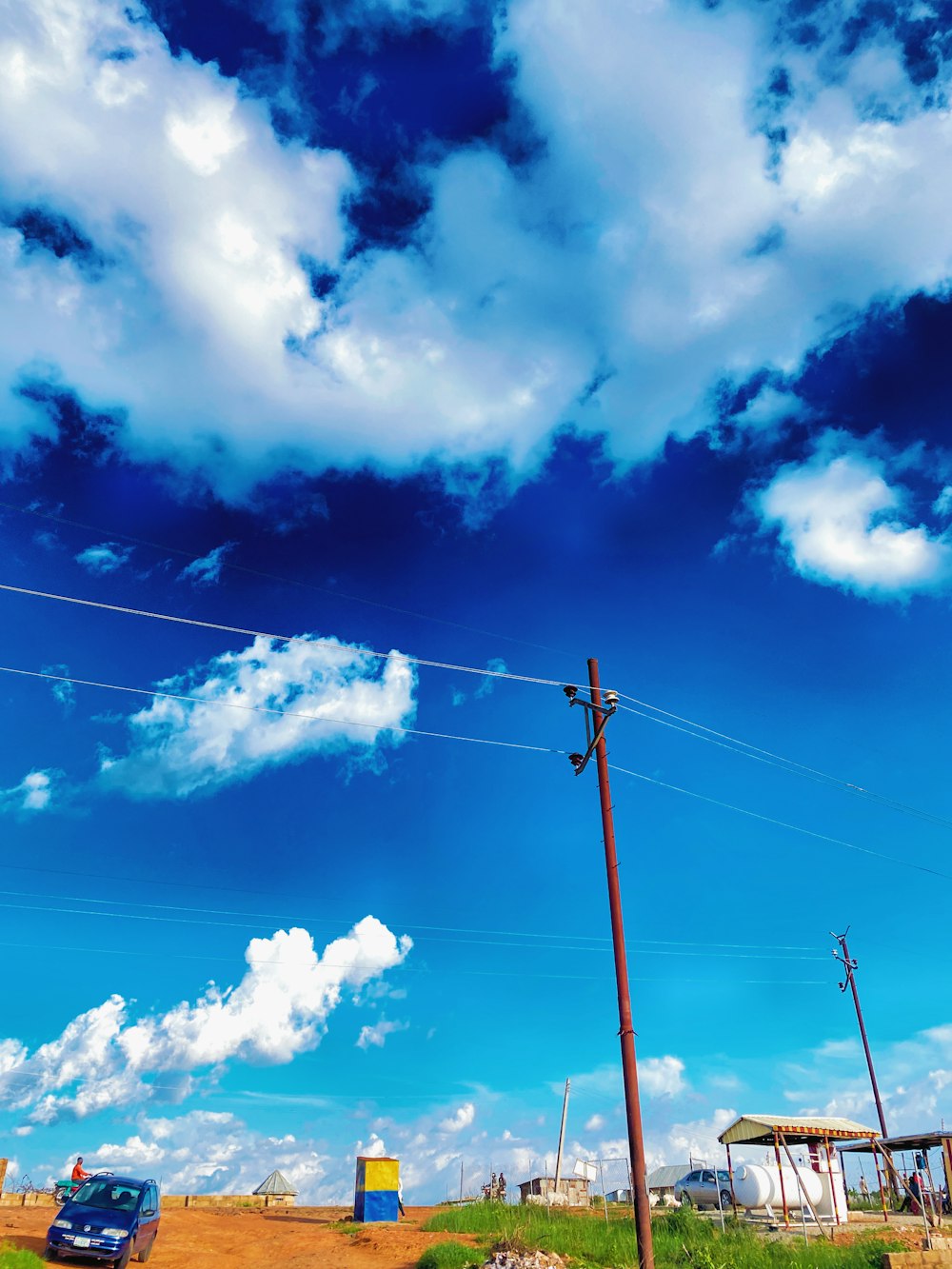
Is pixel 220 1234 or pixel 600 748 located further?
pixel 220 1234

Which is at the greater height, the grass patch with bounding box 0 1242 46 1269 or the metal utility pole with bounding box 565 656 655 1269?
the metal utility pole with bounding box 565 656 655 1269

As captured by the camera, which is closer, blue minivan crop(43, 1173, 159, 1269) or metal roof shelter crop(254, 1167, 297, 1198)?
blue minivan crop(43, 1173, 159, 1269)

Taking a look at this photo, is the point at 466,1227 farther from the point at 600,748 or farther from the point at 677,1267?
the point at 600,748

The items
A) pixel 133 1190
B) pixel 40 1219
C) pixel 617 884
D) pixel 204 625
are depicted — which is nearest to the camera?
pixel 204 625

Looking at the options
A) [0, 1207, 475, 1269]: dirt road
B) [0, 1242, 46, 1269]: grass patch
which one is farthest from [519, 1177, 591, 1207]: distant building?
[0, 1242, 46, 1269]: grass patch

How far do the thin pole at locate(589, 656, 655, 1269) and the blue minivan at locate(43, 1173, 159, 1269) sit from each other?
12.1 meters

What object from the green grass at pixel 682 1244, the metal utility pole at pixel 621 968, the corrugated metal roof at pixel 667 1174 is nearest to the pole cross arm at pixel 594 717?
the metal utility pole at pixel 621 968

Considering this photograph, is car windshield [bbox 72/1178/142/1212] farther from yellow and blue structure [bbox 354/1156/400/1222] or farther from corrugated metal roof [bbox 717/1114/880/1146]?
corrugated metal roof [bbox 717/1114/880/1146]

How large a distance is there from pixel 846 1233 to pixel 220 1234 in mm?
20856

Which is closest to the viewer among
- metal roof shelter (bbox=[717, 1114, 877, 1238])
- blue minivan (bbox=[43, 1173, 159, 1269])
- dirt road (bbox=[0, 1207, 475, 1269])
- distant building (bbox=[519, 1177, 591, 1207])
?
blue minivan (bbox=[43, 1173, 159, 1269])

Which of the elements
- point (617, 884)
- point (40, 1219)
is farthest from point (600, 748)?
point (40, 1219)

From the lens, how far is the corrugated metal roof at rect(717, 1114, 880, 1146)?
3372cm

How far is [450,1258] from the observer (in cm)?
2259

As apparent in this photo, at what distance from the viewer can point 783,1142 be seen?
3319cm
